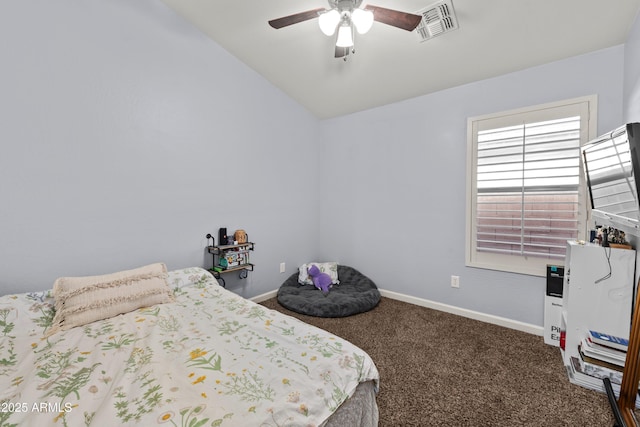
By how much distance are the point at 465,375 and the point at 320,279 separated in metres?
1.75

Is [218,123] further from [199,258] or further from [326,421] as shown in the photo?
[326,421]

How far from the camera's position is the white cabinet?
5.54ft

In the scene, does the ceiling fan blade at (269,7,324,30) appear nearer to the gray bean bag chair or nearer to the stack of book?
the gray bean bag chair

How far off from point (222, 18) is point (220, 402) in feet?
9.37

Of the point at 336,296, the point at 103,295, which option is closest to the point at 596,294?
the point at 336,296

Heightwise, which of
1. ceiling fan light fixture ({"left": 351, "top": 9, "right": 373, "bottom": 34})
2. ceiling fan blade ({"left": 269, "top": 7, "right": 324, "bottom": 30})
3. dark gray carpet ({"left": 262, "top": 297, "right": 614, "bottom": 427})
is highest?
ceiling fan blade ({"left": 269, "top": 7, "right": 324, "bottom": 30})

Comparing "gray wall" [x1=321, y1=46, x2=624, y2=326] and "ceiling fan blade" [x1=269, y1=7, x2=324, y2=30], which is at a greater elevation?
"ceiling fan blade" [x1=269, y1=7, x2=324, y2=30]

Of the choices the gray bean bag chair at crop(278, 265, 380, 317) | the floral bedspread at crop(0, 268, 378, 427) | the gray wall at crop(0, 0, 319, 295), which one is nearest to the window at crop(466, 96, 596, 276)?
the gray bean bag chair at crop(278, 265, 380, 317)

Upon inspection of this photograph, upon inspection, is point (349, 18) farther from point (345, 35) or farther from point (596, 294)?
point (596, 294)

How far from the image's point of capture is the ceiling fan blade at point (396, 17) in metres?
1.52

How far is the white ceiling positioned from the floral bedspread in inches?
93.1

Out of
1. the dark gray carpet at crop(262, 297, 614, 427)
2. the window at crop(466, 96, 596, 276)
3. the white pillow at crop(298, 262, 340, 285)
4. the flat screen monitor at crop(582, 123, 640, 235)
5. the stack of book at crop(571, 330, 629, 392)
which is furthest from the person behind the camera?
the white pillow at crop(298, 262, 340, 285)

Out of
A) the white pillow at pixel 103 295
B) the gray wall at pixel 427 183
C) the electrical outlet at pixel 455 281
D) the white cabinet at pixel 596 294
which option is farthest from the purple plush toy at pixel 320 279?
the white cabinet at pixel 596 294

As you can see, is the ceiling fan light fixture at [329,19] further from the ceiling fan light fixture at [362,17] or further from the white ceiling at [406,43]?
the white ceiling at [406,43]
